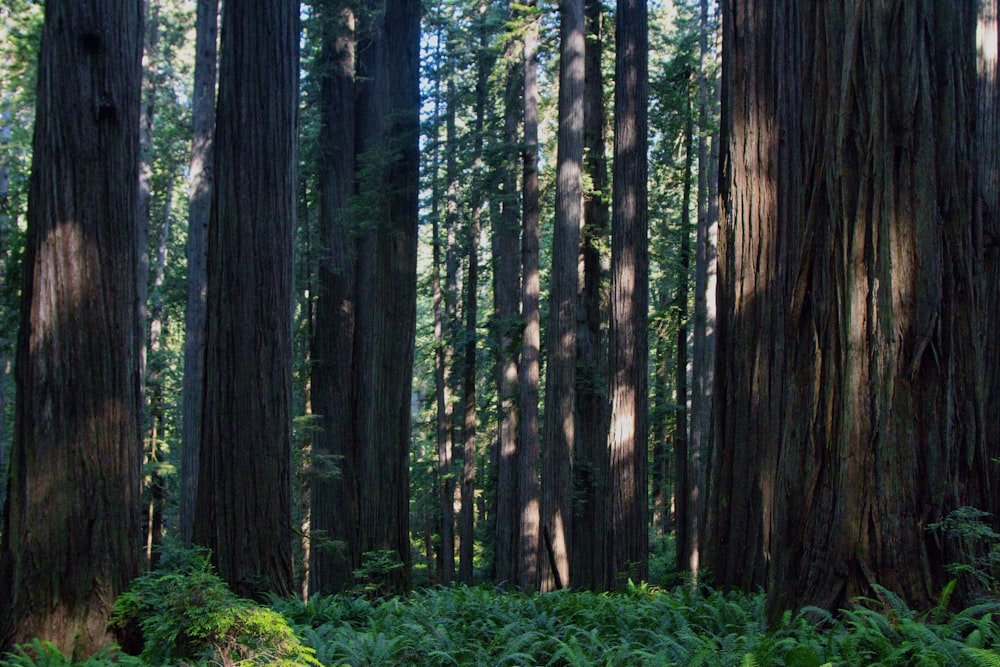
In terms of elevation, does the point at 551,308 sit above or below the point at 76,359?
above

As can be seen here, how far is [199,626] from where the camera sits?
5.40 metres

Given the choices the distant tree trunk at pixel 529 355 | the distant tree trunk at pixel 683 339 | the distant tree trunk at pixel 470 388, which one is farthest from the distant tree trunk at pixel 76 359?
the distant tree trunk at pixel 470 388

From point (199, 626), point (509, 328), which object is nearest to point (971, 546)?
point (199, 626)

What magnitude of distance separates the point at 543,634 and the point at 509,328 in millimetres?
12134

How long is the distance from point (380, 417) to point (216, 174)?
5370mm

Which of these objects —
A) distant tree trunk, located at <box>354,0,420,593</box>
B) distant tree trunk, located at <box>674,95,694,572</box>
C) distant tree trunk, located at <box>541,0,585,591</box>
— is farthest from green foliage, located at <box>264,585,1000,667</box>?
distant tree trunk, located at <box>674,95,694,572</box>

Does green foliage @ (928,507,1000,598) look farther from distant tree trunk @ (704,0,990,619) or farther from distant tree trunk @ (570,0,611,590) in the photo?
distant tree trunk @ (570,0,611,590)

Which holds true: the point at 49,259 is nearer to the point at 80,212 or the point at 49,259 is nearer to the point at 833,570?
the point at 80,212

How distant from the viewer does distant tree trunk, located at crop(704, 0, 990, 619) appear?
188 inches

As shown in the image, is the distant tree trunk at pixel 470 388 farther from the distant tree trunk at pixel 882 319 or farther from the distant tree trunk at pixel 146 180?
the distant tree trunk at pixel 882 319

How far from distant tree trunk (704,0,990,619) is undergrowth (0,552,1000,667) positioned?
15.2 inches

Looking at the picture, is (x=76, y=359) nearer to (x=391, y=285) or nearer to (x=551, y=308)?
(x=391, y=285)

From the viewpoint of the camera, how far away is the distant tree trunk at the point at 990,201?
526 cm

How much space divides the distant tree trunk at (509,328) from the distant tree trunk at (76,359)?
8.25 m
